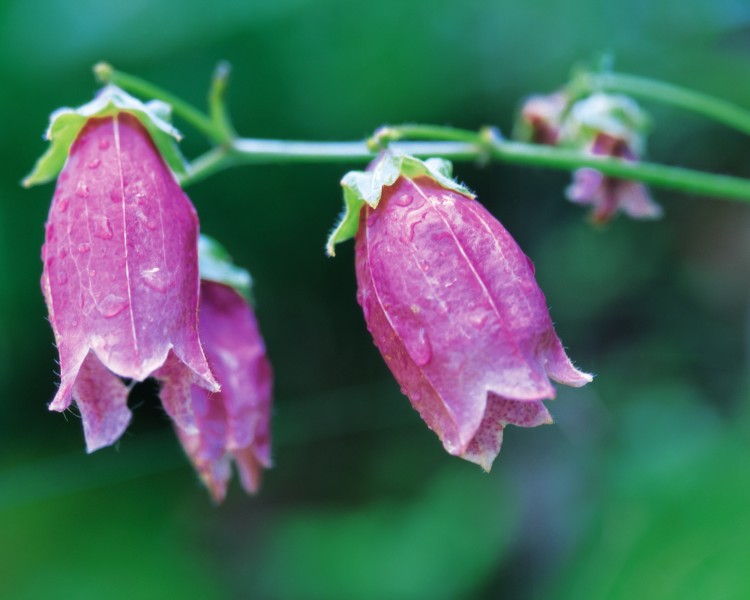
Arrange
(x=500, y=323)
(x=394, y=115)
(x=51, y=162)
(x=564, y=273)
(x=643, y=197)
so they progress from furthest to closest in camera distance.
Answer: (x=564, y=273) < (x=394, y=115) < (x=643, y=197) < (x=51, y=162) < (x=500, y=323)

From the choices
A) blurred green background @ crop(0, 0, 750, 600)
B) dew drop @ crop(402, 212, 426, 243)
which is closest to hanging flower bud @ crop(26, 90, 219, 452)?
dew drop @ crop(402, 212, 426, 243)

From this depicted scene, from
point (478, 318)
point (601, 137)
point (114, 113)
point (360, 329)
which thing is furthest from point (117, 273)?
point (360, 329)

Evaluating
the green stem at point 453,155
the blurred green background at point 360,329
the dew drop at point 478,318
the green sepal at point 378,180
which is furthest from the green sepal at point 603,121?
the blurred green background at point 360,329

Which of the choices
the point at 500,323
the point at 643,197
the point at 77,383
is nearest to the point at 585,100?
the point at 643,197

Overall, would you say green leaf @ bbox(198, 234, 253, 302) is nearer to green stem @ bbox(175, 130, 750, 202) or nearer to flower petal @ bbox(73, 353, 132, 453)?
green stem @ bbox(175, 130, 750, 202)

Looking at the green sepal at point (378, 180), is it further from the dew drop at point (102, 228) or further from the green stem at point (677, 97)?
the green stem at point (677, 97)

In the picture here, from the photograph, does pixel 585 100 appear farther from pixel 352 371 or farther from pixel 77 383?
pixel 352 371

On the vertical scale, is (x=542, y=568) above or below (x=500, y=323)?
below
